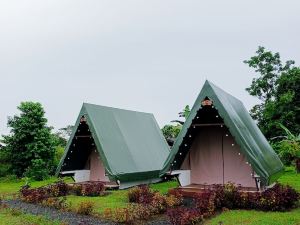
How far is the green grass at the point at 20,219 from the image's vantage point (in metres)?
8.18

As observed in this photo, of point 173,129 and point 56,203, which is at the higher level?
point 173,129

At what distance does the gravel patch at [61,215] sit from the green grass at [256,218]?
1.25 metres

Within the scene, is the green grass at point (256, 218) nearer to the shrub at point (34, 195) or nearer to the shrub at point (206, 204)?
the shrub at point (206, 204)

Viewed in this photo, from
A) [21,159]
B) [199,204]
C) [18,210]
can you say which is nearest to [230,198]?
[199,204]

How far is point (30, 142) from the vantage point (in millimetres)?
20844

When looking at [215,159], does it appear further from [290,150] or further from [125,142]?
[290,150]

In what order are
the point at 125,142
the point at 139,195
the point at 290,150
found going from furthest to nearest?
the point at 290,150
the point at 125,142
the point at 139,195

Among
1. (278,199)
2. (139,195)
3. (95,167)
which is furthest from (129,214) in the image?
(95,167)

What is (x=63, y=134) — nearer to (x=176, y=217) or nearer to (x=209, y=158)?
(x=209, y=158)

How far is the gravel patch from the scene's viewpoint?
8.27 m

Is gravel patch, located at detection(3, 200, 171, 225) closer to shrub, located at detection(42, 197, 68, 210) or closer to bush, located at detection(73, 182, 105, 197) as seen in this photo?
shrub, located at detection(42, 197, 68, 210)

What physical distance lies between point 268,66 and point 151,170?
15980mm

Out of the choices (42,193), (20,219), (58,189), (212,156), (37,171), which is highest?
(212,156)

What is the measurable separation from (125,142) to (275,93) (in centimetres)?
1545
